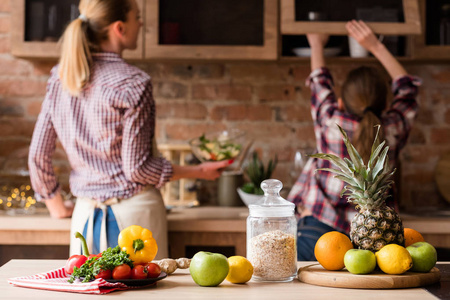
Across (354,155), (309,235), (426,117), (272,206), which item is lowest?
(309,235)

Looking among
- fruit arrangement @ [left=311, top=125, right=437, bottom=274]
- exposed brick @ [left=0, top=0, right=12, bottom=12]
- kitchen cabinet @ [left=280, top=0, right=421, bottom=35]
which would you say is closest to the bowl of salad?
kitchen cabinet @ [left=280, top=0, right=421, bottom=35]

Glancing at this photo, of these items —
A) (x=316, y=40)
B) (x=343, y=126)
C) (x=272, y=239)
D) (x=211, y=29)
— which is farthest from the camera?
(x=211, y=29)

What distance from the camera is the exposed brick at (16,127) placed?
310 centimetres

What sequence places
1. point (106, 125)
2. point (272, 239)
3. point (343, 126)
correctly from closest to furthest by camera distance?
point (272, 239), point (106, 125), point (343, 126)

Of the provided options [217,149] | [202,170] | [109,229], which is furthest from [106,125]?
[217,149]

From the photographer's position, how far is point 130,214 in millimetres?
2119

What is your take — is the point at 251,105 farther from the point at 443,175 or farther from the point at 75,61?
the point at 75,61

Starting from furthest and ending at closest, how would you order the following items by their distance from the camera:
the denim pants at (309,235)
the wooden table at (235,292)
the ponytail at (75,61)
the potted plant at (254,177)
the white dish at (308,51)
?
the white dish at (308,51) < the potted plant at (254,177) < the denim pants at (309,235) < the ponytail at (75,61) < the wooden table at (235,292)

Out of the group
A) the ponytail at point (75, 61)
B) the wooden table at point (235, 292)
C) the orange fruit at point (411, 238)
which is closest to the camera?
the wooden table at point (235, 292)

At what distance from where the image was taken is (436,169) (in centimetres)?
308

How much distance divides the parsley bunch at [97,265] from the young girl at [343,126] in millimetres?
1132

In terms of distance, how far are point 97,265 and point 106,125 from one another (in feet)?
2.94

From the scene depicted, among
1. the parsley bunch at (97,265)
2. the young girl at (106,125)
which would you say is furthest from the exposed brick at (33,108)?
the parsley bunch at (97,265)

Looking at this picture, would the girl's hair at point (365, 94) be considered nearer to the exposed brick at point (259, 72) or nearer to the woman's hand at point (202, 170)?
the woman's hand at point (202, 170)
